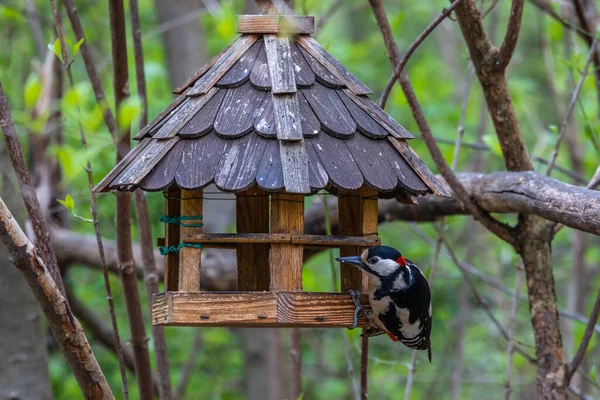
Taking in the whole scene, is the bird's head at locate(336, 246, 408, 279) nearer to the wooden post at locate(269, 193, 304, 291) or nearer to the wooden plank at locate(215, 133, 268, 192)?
the wooden post at locate(269, 193, 304, 291)

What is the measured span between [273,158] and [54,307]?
859 mm

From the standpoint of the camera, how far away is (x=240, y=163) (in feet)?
8.49

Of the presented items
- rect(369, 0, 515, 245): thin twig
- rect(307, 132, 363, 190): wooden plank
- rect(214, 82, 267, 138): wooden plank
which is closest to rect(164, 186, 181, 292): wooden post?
rect(214, 82, 267, 138): wooden plank

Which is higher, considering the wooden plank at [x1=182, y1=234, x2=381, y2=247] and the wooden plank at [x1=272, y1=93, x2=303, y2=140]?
the wooden plank at [x1=272, y1=93, x2=303, y2=140]

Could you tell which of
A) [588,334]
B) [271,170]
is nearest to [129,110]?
[271,170]

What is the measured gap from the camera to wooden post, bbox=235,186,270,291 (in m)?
3.44

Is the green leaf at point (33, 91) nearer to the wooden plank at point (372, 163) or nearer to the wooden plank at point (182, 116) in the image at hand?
the wooden plank at point (182, 116)

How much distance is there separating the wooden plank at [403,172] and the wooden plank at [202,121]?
63cm

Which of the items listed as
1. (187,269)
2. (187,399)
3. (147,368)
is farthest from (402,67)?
(187,399)

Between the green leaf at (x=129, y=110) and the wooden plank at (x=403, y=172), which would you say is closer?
the green leaf at (x=129, y=110)

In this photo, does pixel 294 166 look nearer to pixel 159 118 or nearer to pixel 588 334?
pixel 159 118

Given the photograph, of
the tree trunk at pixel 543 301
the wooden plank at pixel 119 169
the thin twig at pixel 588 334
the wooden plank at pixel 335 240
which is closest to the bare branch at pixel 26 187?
the wooden plank at pixel 119 169

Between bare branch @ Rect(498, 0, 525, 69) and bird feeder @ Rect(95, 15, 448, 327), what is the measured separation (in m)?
0.71

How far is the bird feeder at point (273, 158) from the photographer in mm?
2600
